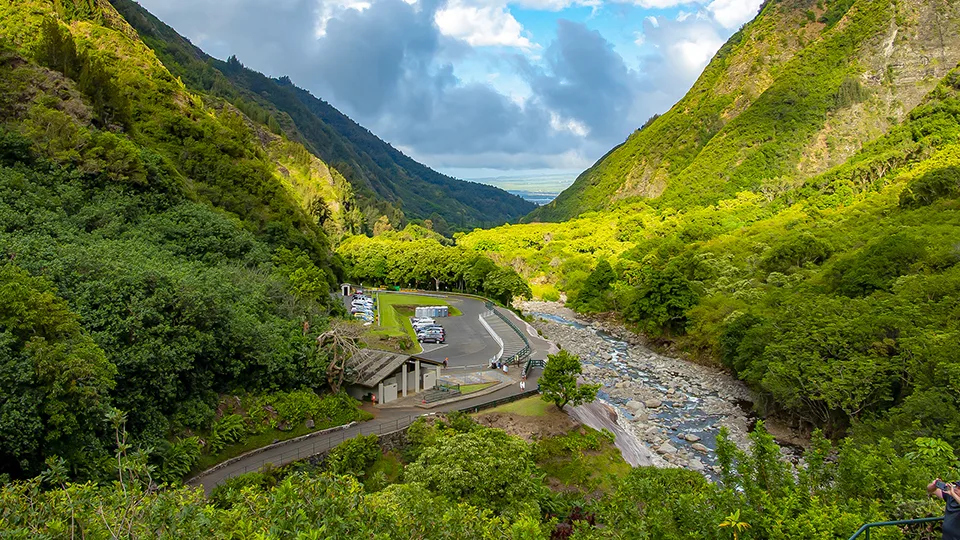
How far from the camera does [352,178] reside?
518ft

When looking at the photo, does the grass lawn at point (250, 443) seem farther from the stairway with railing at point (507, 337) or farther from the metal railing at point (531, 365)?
the stairway with railing at point (507, 337)

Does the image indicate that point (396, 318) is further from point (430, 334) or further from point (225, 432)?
point (225, 432)

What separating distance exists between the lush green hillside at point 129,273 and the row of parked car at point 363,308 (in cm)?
330

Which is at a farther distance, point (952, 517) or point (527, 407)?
point (527, 407)

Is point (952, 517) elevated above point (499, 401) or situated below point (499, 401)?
above

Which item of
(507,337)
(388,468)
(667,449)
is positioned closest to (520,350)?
(507,337)

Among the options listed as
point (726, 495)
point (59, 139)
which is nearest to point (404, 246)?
point (59, 139)

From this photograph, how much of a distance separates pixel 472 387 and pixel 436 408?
12.7ft

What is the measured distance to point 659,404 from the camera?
34.7 m

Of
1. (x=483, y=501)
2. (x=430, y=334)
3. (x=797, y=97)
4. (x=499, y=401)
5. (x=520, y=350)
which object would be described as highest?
(x=797, y=97)

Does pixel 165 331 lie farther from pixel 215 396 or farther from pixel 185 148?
pixel 185 148

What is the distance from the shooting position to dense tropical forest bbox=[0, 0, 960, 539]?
1000 centimetres

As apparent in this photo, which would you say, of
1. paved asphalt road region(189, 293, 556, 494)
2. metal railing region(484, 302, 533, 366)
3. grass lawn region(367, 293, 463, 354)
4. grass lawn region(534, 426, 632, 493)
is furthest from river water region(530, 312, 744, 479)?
grass lawn region(367, 293, 463, 354)

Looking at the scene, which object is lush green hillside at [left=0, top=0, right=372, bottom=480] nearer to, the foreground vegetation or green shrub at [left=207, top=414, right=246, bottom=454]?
green shrub at [left=207, top=414, right=246, bottom=454]
